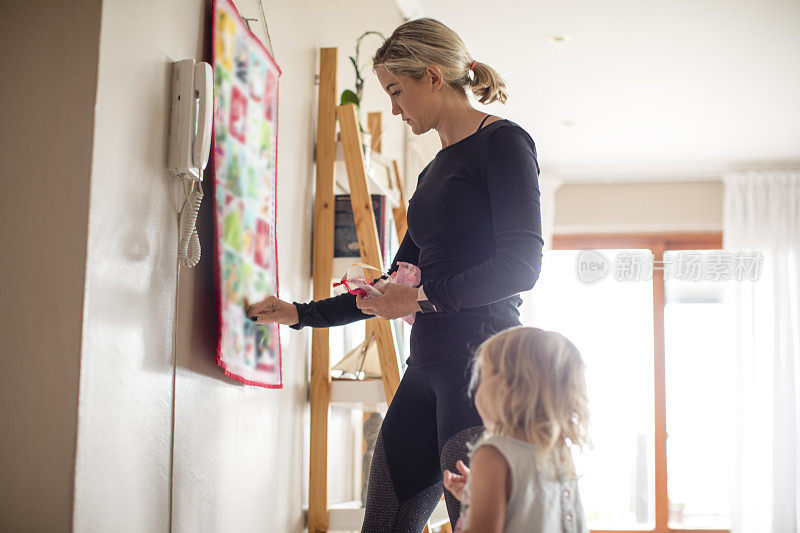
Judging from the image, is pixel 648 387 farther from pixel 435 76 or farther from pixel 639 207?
pixel 435 76

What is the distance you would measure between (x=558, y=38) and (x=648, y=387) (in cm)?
287

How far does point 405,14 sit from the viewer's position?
3514 millimetres

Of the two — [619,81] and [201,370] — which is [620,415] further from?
[201,370]

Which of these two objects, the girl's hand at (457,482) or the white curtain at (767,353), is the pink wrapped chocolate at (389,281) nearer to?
the girl's hand at (457,482)

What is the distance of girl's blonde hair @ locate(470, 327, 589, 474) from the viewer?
1.07 m

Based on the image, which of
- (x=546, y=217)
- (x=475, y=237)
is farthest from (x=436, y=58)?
(x=546, y=217)

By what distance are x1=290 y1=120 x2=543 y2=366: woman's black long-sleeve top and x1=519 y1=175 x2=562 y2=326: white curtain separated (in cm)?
444

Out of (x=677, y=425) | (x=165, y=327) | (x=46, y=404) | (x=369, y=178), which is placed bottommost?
(x=677, y=425)

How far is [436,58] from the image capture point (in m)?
1.38

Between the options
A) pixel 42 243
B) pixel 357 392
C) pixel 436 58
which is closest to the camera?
pixel 42 243

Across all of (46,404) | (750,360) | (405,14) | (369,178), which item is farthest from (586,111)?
(46,404)

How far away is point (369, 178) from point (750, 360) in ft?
13.0

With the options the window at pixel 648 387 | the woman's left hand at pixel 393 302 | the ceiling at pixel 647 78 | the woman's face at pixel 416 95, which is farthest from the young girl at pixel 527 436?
the window at pixel 648 387

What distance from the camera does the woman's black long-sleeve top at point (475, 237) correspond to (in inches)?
46.4
